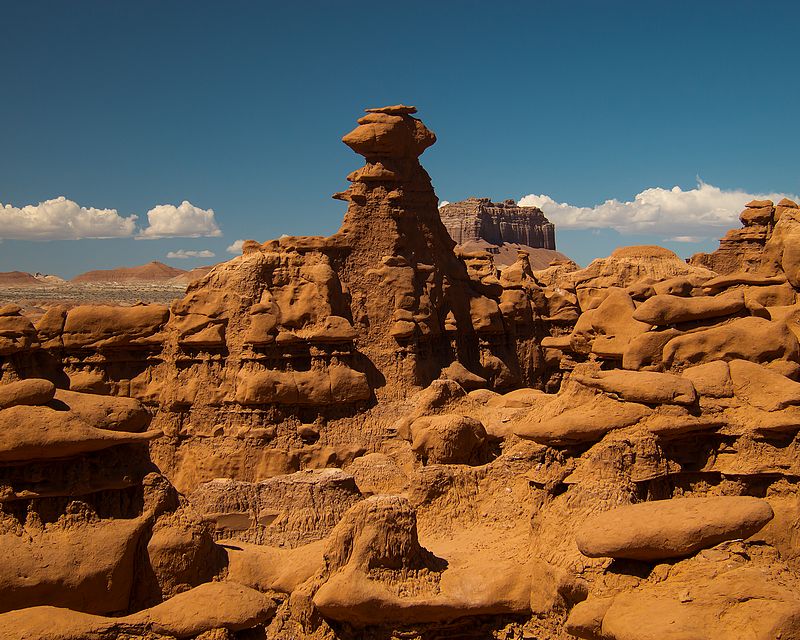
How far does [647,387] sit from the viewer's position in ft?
50.7

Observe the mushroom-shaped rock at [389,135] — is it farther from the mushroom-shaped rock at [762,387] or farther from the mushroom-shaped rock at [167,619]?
the mushroom-shaped rock at [167,619]

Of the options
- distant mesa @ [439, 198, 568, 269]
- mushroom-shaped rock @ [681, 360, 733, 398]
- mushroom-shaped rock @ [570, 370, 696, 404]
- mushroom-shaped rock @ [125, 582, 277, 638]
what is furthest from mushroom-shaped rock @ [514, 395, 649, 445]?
distant mesa @ [439, 198, 568, 269]

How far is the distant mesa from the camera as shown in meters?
109

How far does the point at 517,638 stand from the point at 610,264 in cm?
3270

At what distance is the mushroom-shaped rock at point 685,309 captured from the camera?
18703 millimetres

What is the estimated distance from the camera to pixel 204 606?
12.1 meters

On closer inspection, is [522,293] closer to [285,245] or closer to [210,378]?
[285,245]

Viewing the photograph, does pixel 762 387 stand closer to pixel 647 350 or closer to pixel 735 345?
pixel 735 345

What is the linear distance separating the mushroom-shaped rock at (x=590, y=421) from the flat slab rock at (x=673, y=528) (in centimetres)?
224

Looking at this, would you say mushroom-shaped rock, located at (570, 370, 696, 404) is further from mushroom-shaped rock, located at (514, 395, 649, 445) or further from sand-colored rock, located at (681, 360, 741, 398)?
sand-colored rock, located at (681, 360, 741, 398)

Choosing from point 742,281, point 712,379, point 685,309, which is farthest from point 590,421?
point 742,281

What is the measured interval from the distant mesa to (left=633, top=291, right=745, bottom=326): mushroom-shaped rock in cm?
8339

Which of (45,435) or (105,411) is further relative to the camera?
(105,411)

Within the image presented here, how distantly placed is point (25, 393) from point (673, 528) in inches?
384
